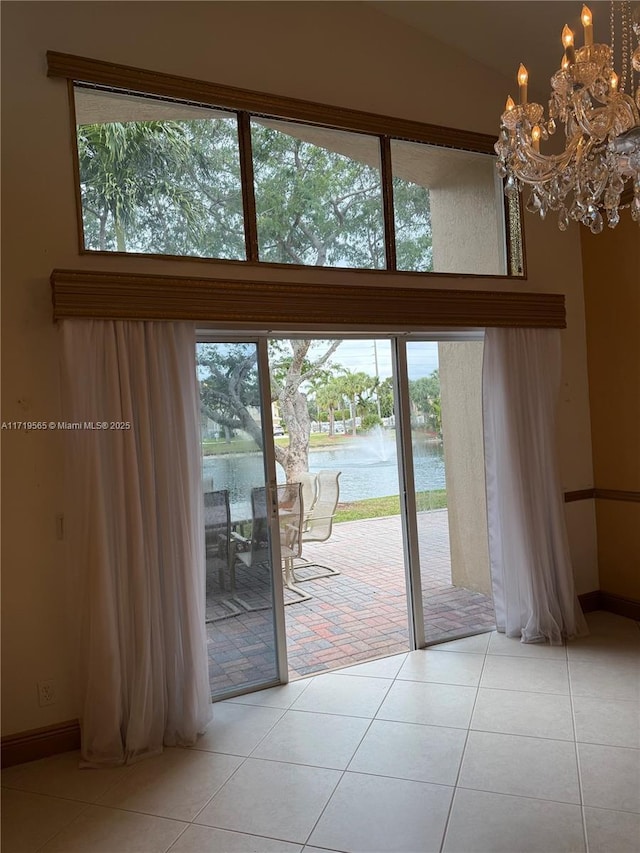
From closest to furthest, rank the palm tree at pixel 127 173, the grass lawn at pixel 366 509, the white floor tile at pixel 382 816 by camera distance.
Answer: the white floor tile at pixel 382 816
the palm tree at pixel 127 173
the grass lawn at pixel 366 509

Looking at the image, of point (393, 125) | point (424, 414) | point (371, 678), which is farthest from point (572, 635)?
point (393, 125)

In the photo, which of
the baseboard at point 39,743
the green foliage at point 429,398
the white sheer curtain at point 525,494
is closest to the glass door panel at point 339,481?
the green foliage at point 429,398

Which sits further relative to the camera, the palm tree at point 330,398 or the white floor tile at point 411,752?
the palm tree at point 330,398

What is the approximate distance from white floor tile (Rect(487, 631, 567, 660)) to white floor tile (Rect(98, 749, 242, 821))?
181cm

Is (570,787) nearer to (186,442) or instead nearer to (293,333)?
(186,442)

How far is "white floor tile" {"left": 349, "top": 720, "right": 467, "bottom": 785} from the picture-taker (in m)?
2.49

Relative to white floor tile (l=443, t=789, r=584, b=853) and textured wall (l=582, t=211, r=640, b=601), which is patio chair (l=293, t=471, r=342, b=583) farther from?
white floor tile (l=443, t=789, r=584, b=853)

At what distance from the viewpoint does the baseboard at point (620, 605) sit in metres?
A: 4.09

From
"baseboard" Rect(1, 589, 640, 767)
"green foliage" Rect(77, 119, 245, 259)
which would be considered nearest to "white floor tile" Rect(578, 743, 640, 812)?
"baseboard" Rect(1, 589, 640, 767)

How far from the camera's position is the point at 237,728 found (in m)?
2.95

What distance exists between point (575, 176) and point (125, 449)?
7.27 feet

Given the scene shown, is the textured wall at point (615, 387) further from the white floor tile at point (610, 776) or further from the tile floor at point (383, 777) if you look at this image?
the white floor tile at point (610, 776)

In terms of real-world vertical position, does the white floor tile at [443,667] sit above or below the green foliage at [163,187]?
below

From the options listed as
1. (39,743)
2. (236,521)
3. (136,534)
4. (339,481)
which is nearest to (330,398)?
(339,481)
